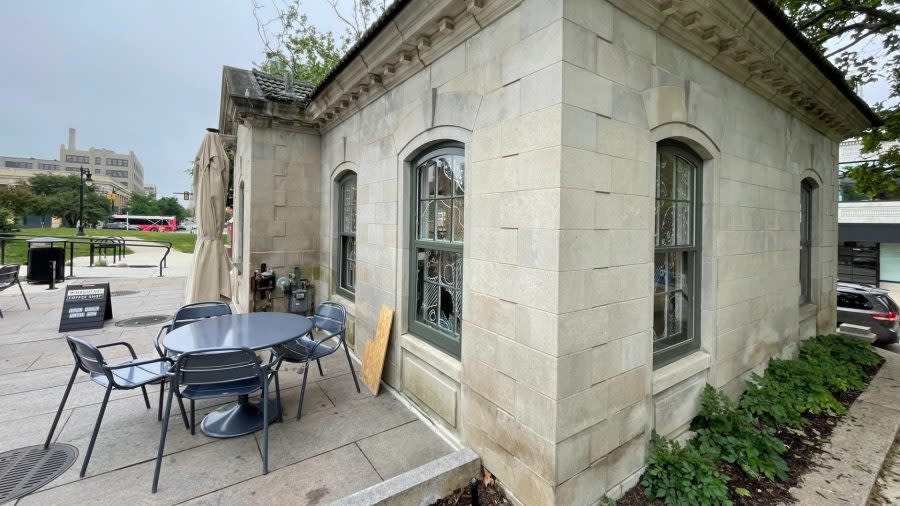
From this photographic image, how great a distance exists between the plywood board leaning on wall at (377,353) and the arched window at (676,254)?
9.17 feet

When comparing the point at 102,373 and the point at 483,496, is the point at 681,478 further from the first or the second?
the point at 102,373

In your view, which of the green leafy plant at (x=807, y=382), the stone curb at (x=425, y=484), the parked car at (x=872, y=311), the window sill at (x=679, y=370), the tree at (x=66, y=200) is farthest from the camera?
the tree at (x=66, y=200)

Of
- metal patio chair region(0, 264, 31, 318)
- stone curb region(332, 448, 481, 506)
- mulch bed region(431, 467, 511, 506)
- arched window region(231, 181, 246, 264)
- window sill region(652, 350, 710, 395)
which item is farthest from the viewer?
arched window region(231, 181, 246, 264)

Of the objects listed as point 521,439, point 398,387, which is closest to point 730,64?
point 521,439

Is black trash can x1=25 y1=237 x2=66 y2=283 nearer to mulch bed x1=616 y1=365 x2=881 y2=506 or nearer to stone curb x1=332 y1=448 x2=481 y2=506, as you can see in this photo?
stone curb x1=332 y1=448 x2=481 y2=506

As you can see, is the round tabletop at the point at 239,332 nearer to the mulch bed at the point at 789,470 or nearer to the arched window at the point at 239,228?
the mulch bed at the point at 789,470

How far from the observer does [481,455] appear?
3.11 meters

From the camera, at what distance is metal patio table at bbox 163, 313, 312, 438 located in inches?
135

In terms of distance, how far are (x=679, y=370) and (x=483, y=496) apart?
83.5 inches

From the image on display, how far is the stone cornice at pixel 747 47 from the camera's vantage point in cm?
315

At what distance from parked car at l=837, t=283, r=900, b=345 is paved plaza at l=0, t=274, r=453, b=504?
435 inches

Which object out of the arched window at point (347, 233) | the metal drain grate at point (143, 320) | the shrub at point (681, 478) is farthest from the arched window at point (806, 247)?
the metal drain grate at point (143, 320)

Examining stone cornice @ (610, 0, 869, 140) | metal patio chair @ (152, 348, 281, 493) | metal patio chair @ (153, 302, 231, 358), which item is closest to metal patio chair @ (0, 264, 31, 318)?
metal patio chair @ (153, 302, 231, 358)

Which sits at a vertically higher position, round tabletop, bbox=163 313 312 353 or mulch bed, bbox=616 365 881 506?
round tabletop, bbox=163 313 312 353
